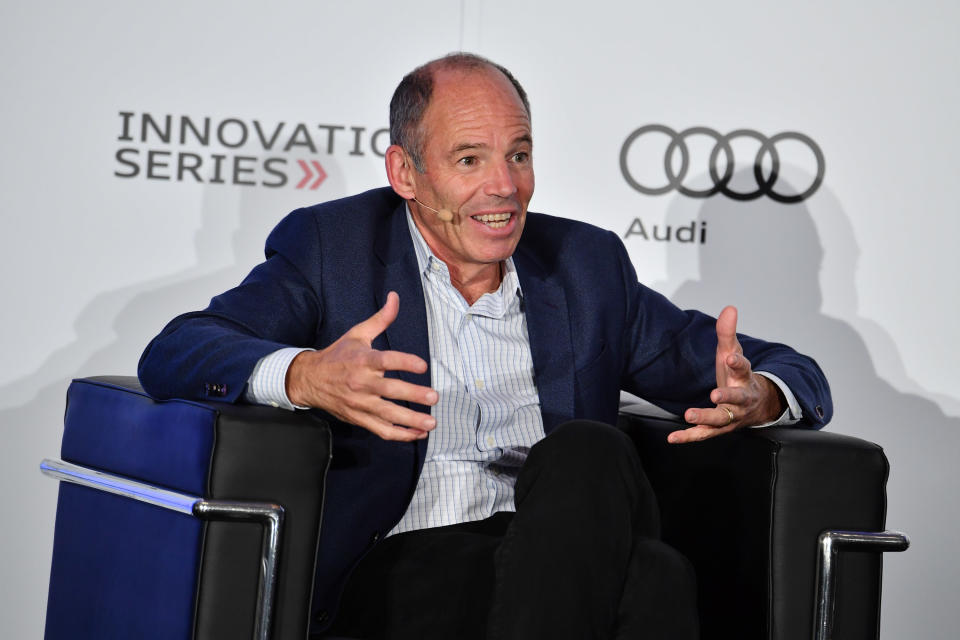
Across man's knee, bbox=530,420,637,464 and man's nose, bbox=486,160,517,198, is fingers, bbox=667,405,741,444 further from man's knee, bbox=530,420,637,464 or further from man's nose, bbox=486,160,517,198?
man's nose, bbox=486,160,517,198

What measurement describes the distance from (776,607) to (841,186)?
1726 millimetres

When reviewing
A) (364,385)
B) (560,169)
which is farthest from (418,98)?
(560,169)

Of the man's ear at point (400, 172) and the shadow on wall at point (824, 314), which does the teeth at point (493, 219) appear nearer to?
the man's ear at point (400, 172)

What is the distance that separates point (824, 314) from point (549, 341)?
1.29m

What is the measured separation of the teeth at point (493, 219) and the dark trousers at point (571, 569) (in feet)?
2.16

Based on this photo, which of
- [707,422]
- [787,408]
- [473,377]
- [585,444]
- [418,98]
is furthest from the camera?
[418,98]

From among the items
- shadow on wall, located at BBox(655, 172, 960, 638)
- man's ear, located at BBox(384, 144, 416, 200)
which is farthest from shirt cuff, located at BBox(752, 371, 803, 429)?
shadow on wall, located at BBox(655, 172, 960, 638)

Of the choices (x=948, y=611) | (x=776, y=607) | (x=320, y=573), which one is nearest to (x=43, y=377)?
(x=320, y=573)

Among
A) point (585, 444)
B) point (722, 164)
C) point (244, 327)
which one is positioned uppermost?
point (722, 164)

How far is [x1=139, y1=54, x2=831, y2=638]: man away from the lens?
4.27 ft

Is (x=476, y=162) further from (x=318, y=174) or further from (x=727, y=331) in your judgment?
(x=318, y=174)

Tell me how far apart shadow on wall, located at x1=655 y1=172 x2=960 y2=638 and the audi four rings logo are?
1.1 inches

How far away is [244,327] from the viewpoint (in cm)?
170

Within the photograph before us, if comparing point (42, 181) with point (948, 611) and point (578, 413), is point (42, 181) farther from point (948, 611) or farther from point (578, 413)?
point (948, 611)
